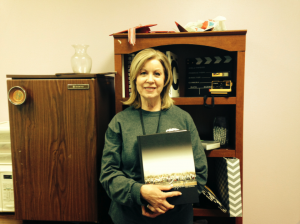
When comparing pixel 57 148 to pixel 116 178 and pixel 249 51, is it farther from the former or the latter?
pixel 249 51

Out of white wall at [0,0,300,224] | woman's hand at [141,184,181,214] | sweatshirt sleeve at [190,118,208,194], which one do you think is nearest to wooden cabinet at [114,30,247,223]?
sweatshirt sleeve at [190,118,208,194]

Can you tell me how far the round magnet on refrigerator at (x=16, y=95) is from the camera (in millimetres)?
1191

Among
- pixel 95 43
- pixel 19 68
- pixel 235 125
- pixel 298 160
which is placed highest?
pixel 95 43

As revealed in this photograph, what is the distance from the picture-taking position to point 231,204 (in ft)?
4.50

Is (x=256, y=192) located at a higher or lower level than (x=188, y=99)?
lower

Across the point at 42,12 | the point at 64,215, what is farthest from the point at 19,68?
the point at 64,215

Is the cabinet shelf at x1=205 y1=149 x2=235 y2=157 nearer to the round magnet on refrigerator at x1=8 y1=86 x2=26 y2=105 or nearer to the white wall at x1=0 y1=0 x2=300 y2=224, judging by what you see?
the white wall at x1=0 y1=0 x2=300 y2=224

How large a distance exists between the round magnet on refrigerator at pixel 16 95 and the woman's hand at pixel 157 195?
0.82m

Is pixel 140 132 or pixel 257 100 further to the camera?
pixel 257 100

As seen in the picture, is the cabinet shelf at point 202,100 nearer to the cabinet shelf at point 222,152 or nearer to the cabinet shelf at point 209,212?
the cabinet shelf at point 222,152

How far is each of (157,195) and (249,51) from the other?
52.8 inches

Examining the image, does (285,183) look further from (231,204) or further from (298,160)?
(231,204)

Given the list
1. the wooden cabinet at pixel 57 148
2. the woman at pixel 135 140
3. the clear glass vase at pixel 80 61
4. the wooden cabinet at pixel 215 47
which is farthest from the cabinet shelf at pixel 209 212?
the clear glass vase at pixel 80 61

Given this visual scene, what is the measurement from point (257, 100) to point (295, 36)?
56cm
